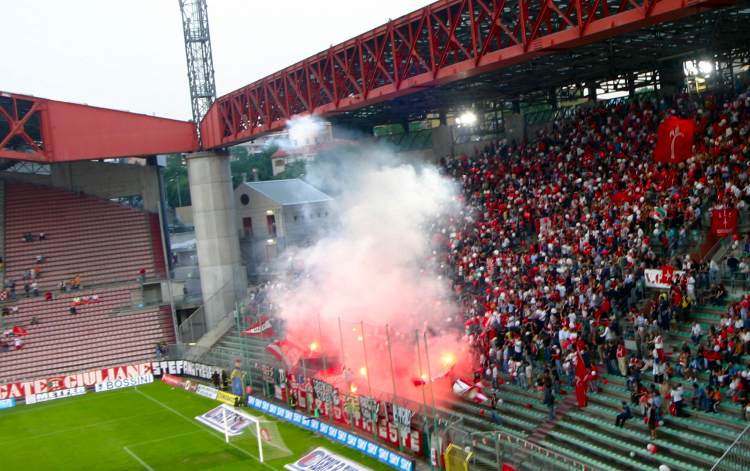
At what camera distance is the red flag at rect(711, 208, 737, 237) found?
22562 millimetres

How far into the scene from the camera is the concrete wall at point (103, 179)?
49.8m

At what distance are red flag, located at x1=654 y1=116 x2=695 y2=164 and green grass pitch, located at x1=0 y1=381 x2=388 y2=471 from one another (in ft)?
40.9

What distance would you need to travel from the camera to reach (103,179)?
50.0 metres

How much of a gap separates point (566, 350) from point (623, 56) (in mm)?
13622

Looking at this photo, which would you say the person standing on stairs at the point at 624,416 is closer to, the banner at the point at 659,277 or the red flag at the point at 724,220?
the banner at the point at 659,277

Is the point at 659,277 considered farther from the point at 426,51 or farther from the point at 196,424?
the point at 196,424

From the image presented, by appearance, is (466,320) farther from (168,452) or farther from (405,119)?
(405,119)

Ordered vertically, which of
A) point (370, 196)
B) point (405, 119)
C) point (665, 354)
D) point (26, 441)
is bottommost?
point (26, 441)

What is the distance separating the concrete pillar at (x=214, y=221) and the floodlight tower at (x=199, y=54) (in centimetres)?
294

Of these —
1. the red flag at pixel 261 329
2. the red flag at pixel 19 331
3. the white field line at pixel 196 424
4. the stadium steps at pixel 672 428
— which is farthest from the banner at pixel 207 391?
the stadium steps at pixel 672 428

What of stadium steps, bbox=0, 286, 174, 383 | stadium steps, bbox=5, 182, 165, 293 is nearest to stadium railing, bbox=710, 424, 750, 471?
stadium steps, bbox=0, 286, 174, 383

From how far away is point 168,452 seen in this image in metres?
25.6

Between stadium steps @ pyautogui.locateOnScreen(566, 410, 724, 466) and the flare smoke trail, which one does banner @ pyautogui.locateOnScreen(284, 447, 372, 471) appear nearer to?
the flare smoke trail

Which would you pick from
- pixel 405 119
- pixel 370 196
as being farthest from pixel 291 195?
pixel 370 196
